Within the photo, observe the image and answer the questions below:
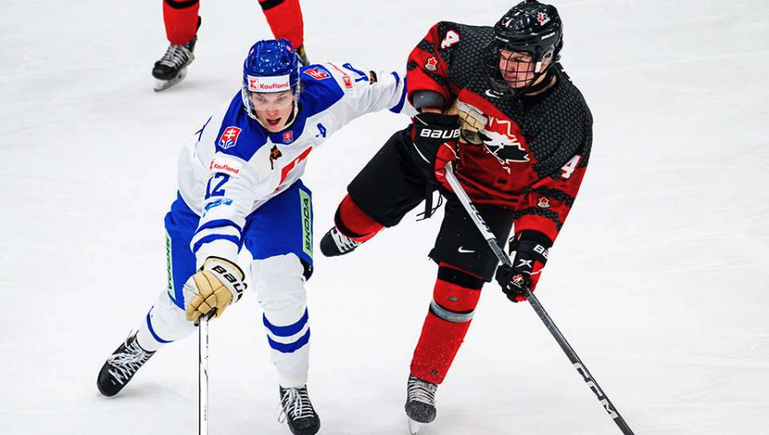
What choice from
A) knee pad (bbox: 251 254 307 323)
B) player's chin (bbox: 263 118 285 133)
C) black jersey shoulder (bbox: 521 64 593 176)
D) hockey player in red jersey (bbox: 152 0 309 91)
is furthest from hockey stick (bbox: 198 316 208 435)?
hockey player in red jersey (bbox: 152 0 309 91)

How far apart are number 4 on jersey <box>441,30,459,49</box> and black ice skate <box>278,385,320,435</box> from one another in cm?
107

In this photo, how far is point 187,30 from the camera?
498 centimetres

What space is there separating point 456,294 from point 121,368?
1060 mm

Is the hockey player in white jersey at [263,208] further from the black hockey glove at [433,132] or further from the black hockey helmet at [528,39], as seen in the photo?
the black hockey helmet at [528,39]

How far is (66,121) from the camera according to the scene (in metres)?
4.75

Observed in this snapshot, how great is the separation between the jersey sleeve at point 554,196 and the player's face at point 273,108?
2.27 feet

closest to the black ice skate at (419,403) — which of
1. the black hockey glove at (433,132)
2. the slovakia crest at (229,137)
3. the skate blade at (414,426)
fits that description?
the skate blade at (414,426)

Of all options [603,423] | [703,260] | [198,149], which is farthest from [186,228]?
[703,260]

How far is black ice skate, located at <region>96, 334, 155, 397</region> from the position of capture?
2.91 meters

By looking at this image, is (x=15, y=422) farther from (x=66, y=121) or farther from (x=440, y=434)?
(x=66, y=121)

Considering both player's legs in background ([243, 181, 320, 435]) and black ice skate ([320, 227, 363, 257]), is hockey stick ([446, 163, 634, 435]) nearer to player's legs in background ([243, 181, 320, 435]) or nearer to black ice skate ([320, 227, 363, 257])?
player's legs in background ([243, 181, 320, 435])

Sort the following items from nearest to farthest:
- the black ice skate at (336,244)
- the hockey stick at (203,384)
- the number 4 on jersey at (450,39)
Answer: the hockey stick at (203,384) → the number 4 on jersey at (450,39) → the black ice skate at (336,244)

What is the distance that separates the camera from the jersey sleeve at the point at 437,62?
2705 millimetres

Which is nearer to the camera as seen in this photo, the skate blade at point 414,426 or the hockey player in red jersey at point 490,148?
the hockey player in red jersey at point 490,148
